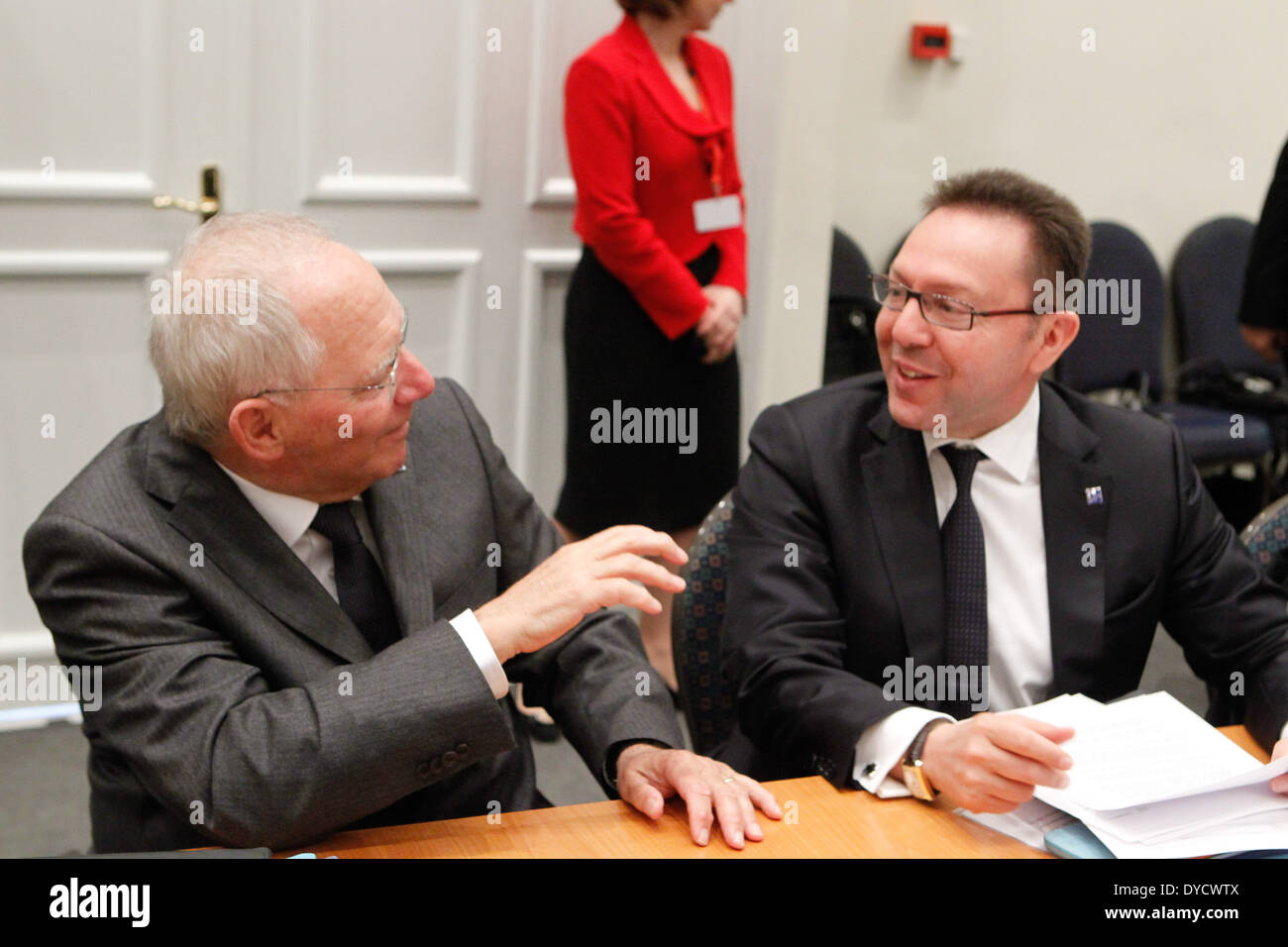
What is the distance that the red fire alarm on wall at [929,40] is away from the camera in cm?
483

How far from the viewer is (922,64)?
4.91 metres

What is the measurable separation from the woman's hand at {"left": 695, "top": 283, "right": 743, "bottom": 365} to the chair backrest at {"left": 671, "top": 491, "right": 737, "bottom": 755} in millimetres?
1452

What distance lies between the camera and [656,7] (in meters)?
3.36

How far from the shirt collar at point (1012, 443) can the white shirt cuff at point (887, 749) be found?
19.3 inches

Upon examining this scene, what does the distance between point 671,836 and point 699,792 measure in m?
0.06

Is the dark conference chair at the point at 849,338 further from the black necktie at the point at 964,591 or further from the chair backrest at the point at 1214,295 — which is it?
the black necktie at the point at 964,591

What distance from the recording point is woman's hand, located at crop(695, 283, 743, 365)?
3.52 m

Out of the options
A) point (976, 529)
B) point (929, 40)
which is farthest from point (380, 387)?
point (929, 40)

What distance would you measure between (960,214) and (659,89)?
1.54 meters

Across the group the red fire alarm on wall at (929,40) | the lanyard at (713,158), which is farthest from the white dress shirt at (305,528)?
the red fire alarm on wall at (929,40)

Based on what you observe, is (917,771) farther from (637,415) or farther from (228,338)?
(637,415)

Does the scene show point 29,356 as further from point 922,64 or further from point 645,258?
point 922,64
